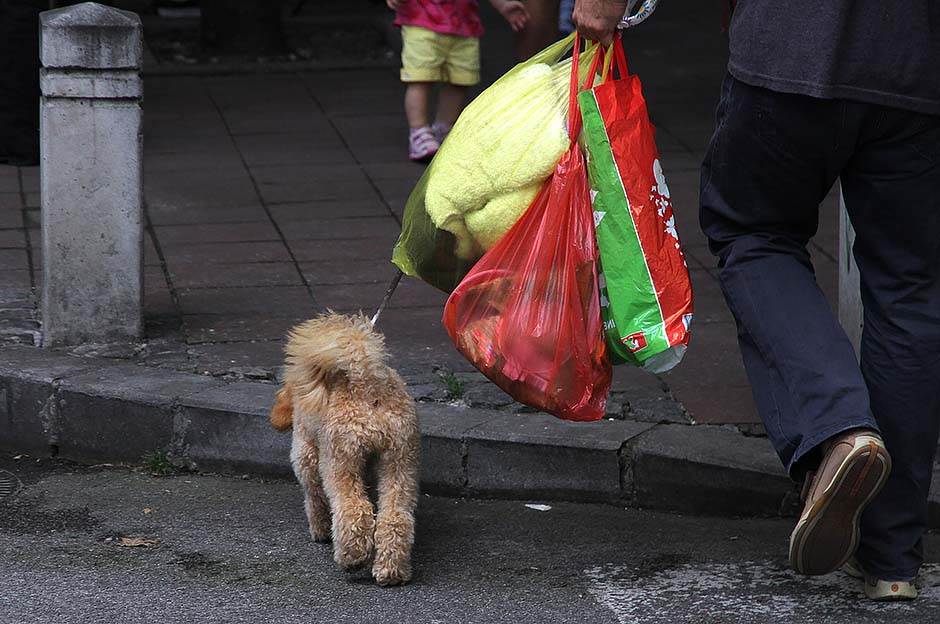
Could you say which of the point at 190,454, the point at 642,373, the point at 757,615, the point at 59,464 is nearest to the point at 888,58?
the point at 757,615

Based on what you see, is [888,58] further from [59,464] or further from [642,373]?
[59,464]

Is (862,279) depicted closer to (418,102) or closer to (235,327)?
(235,327)

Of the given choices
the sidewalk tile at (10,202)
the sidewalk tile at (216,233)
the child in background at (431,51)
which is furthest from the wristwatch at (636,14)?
the child in background at (431,51)

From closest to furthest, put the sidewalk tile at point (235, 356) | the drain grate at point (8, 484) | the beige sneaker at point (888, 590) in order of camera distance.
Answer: the beige sneaker at point (888, 590) → the drain grate at point (8, 484) → the sidewalk tile at point (235, 356)

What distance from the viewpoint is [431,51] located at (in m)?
7.20

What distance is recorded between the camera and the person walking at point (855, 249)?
9.70 ft

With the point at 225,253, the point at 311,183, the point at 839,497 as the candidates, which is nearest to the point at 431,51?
Answer: the point at 311,183

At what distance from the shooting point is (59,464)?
429cm

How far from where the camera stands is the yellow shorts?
7.21 m

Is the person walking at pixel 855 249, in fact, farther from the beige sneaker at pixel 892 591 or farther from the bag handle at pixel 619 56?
the bag handle at pixel 619 56

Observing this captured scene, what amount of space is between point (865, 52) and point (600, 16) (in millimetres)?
655

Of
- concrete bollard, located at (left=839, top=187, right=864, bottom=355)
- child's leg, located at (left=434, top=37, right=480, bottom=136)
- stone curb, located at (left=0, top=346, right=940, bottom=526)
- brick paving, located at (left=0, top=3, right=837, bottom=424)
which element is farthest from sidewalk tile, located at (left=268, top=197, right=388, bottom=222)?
concrete bollard, located at (left=839, top=187, right=864, bottom=355)

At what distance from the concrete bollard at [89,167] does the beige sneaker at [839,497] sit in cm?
257

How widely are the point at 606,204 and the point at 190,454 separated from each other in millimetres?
1536
